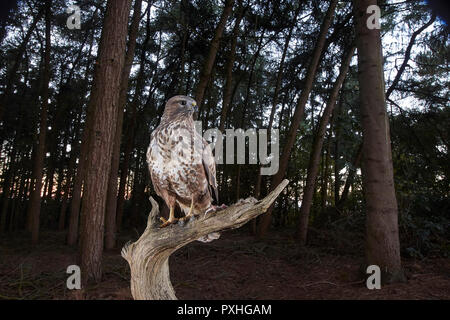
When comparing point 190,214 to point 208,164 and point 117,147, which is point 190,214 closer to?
point 208,164

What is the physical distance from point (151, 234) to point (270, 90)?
38.1ft

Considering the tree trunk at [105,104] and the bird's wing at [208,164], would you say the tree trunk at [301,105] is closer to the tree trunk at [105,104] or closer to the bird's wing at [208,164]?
the tree trunk at [105,104]

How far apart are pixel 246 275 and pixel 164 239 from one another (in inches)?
141

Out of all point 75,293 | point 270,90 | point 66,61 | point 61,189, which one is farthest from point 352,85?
point 61,189

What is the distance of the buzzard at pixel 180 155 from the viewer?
7.09 feet

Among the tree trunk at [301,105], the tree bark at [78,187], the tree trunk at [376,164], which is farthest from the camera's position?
the tree bark at [78,187]

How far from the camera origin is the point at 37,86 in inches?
465

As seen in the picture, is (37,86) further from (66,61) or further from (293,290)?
(293,290)

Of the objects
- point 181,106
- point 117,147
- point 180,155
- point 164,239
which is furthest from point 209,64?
point 164,239

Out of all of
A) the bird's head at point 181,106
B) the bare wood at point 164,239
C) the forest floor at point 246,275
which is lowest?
the forest floor at point 246,275

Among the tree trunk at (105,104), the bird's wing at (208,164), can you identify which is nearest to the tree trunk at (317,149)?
the tree trunk at (105,104)

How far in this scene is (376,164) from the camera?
4305 millimetres

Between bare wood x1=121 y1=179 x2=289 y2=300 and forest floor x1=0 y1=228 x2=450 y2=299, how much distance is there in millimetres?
1642

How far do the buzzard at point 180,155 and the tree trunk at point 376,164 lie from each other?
9.46 ft
